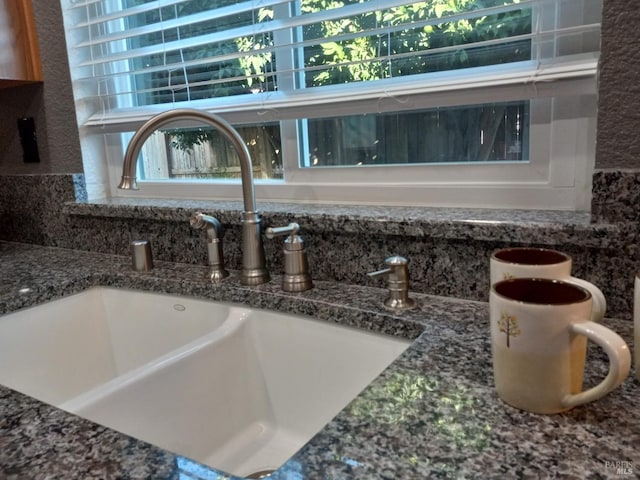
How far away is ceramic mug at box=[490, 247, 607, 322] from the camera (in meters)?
0.60

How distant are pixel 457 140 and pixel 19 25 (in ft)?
3.90

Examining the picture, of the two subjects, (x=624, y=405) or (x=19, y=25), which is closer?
(x=624, y=405)

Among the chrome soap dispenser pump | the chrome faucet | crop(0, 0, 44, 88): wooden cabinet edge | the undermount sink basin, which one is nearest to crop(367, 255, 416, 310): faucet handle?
the undermount sink basin

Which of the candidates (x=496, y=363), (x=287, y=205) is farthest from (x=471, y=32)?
(x=496, y=363)

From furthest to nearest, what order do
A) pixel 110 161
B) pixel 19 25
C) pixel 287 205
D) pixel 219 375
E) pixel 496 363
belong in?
pixel 110 161, pixel 19 25, pixel 287 205, pixel 219 375, pixel 496 363

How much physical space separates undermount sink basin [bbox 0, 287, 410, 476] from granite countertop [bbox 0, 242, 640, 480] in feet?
0.42

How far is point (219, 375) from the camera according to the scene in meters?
0.91

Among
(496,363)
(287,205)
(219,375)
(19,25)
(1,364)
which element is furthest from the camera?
(19,25)

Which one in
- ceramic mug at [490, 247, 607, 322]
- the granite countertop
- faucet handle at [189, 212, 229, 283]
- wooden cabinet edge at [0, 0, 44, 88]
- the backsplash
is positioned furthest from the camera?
wooden cabinet edge at [0, 0, 44, 88]

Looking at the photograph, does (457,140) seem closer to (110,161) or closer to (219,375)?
(219,375)

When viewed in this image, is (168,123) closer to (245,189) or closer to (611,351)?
(245,189)

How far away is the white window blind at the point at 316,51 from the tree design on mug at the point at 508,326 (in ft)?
1.57

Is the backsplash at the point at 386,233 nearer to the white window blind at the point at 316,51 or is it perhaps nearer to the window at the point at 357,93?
the window at the point at 357,93

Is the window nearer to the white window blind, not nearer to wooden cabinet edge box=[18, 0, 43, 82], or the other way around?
the white window blind
